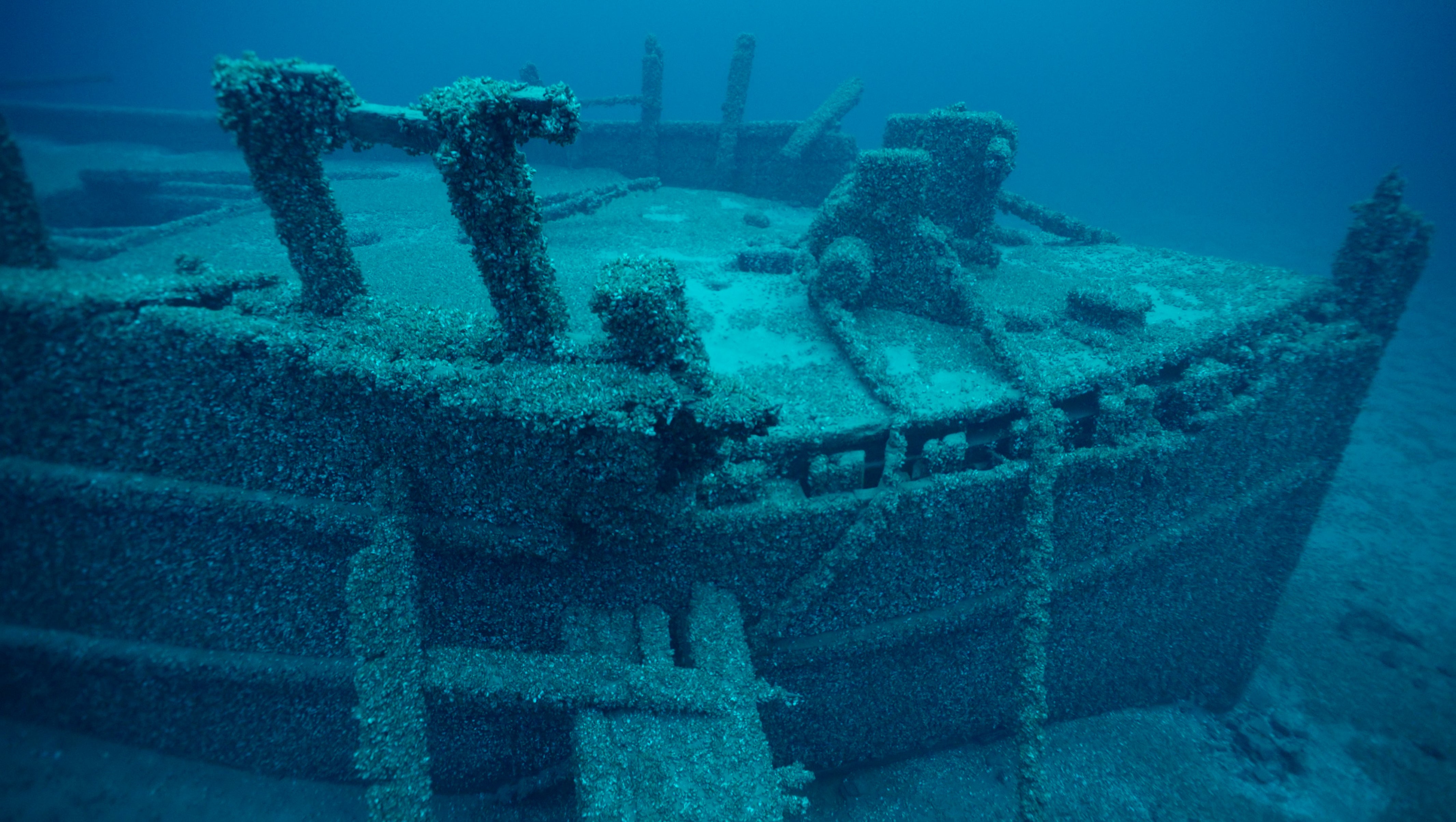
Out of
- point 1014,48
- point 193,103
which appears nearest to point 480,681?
point 193,103

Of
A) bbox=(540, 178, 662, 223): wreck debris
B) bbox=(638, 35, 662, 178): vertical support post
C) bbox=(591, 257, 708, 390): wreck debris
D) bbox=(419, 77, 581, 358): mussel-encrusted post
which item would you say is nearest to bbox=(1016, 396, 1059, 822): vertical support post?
bbox=(591, 257, 708, 390): wreck debris

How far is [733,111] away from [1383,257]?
14.0 metres

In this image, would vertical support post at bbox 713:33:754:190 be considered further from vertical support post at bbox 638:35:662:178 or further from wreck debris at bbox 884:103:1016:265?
wreck debris at bbox 884:103:1016:265

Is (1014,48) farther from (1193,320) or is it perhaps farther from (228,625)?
(228,625)

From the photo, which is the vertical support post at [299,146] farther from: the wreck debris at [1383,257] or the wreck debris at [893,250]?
the wreck debris at [1383,257]

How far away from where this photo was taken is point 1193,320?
8734mm

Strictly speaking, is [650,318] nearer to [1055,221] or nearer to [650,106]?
[1055,221]

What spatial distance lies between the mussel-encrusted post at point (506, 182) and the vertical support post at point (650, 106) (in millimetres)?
13231

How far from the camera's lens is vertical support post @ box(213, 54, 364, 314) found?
4.11 metres

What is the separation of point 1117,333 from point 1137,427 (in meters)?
1.94

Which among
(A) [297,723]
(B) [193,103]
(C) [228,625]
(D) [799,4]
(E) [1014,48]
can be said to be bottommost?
(A) [297,723]

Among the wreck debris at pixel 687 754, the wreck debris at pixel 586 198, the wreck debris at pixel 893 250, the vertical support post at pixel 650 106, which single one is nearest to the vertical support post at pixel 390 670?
the wreck debris at pixel 687 754

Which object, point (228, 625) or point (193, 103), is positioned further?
point (193, 103)

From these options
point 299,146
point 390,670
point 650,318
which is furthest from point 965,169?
point 390,670
